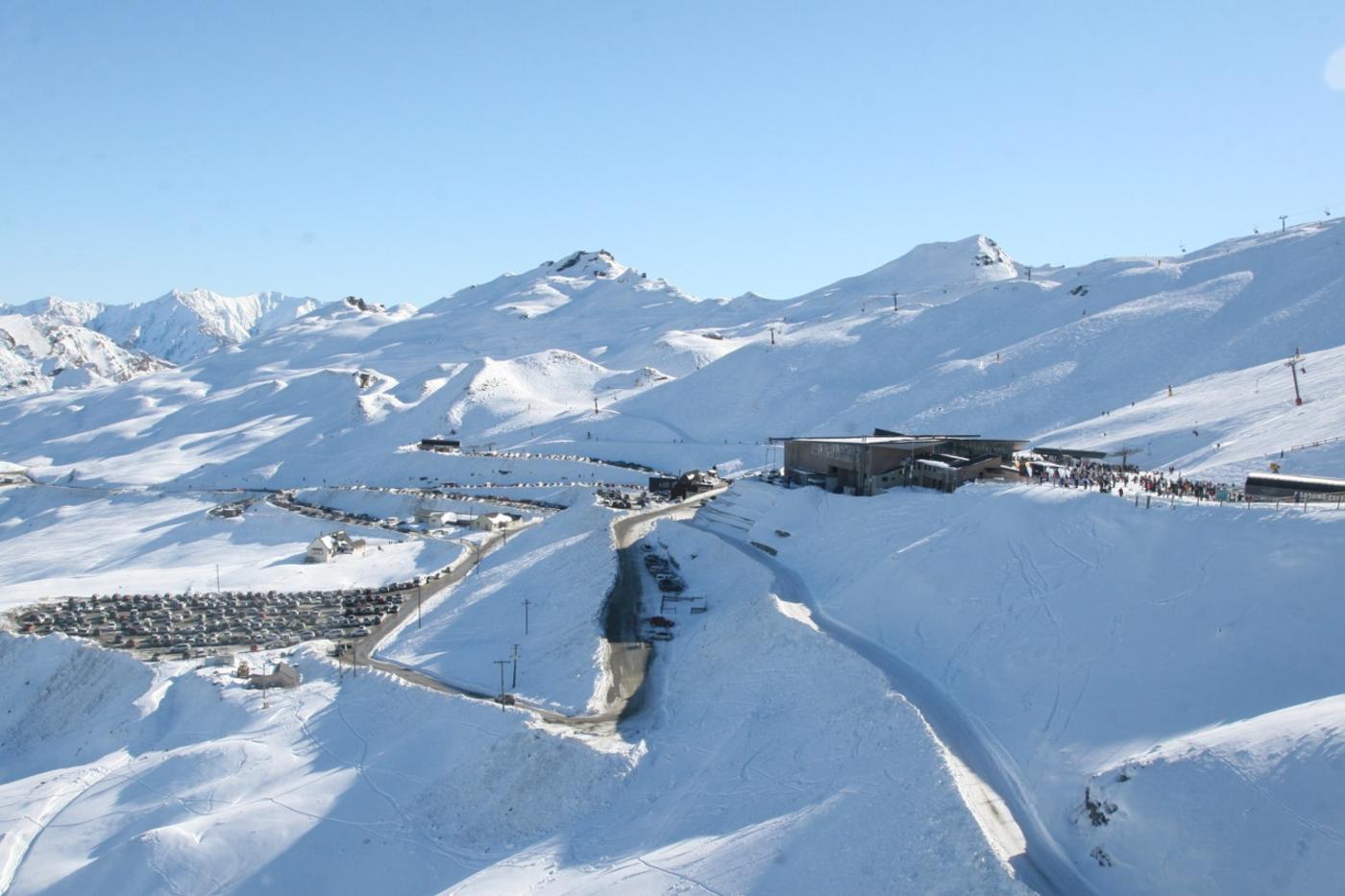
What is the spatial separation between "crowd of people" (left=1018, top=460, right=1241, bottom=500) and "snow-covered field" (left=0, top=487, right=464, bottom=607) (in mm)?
28558

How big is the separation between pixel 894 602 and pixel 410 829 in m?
13.9

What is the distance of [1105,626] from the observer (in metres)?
20.6

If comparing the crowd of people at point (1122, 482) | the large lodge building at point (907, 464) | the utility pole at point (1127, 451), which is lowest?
the utility pole at point (1127, 451)

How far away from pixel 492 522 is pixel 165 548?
72.3 ft

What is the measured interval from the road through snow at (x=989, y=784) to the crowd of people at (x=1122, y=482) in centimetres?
905

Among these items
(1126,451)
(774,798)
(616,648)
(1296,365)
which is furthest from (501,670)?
(1296,365)

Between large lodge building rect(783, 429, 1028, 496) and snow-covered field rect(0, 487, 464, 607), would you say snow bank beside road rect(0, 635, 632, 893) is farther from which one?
large lodge building rect(783, 429, 1028, 496)

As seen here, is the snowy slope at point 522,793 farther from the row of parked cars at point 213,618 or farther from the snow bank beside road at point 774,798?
the row of parked cars at point 213,618

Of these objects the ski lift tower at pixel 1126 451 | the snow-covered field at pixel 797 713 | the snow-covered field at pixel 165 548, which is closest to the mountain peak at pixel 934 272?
the snow-covered field at pixel 797 713

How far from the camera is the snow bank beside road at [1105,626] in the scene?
53.0ft

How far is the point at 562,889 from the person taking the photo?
56.4ft

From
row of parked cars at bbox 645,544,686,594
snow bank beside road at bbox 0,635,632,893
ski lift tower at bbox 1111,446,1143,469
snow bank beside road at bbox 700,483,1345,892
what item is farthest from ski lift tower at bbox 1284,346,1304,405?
snow bank beside road at bbox 0,635,632,893

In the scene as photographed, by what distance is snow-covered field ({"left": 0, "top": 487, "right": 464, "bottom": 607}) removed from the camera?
46.0 metres

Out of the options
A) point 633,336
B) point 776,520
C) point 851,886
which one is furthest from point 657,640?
point 633,336
